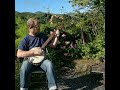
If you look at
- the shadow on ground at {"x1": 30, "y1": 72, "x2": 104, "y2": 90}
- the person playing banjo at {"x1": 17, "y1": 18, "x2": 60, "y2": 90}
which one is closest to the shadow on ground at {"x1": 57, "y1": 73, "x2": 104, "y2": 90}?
the shadow on ground at {"x1": 30, "y1": 72, "x2": 104, "y2": 90}

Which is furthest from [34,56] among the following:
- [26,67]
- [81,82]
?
[81,82]

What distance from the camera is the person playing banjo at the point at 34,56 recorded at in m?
3.42

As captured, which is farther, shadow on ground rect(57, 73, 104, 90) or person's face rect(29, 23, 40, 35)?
shadow on ground rect(57, 73, 104, 90)

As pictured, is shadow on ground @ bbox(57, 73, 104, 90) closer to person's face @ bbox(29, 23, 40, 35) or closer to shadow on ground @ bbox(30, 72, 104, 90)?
shadow on ground @ bbox(30, 72, 104, 90)

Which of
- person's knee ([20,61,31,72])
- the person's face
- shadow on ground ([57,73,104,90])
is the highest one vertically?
the person's face

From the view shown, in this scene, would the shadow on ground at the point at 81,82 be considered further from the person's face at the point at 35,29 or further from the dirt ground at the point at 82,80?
the person's face at the point at 35,29

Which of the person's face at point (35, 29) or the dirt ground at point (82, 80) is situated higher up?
the person's face at point (35, 29)

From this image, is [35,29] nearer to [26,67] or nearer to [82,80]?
[26,67]

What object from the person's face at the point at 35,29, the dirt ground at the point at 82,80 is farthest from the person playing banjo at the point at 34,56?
the dirt ground at the point at 82,80

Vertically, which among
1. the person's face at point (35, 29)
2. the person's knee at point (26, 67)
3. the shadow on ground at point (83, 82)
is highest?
the person's face at point (35, 29)

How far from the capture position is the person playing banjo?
11.2ft
